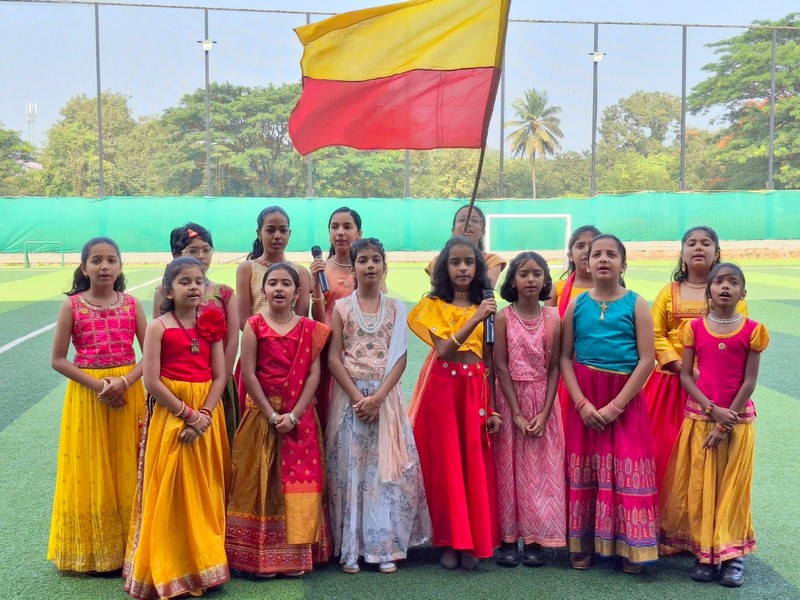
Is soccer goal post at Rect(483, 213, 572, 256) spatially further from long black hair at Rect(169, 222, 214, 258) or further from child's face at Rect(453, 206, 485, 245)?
long black hair at Rect(169, 222, 214, 258)

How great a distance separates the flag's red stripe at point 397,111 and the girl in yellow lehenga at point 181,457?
124 cm

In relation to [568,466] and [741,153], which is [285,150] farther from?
[568,466]

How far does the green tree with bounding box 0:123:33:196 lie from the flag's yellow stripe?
37312 millimetres

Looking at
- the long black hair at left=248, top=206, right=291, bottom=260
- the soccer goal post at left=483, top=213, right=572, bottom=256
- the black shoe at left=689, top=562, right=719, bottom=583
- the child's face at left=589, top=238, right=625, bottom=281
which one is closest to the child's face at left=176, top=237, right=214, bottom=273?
the long black hair at left=248, top=206, right=291, bottom=260

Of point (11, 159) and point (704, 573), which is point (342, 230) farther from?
point (11, 159)

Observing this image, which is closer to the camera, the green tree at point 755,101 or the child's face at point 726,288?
the child's face at point 726,288

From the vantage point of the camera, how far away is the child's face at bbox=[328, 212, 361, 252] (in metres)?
4.52

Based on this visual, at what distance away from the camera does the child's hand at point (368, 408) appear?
3758mm

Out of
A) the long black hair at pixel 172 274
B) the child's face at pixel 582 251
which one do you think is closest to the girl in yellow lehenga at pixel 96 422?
the long black hair at pixel 172 274

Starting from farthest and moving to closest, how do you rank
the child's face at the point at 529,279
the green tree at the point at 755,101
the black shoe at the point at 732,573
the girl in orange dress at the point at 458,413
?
the green tree at the point at 755,101 → the child's face at the point at 529,279 → the girl in orange dress at the point at 458,413 → the black shoe at the point at 732,573

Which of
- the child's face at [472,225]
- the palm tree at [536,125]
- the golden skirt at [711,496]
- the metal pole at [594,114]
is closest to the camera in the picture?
the golden skirt at [711,496]

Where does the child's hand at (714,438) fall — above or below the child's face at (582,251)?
below

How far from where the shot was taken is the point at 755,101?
35281mm

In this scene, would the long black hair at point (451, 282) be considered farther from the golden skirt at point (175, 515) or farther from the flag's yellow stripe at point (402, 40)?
the golden skirt at point (175, 515)
